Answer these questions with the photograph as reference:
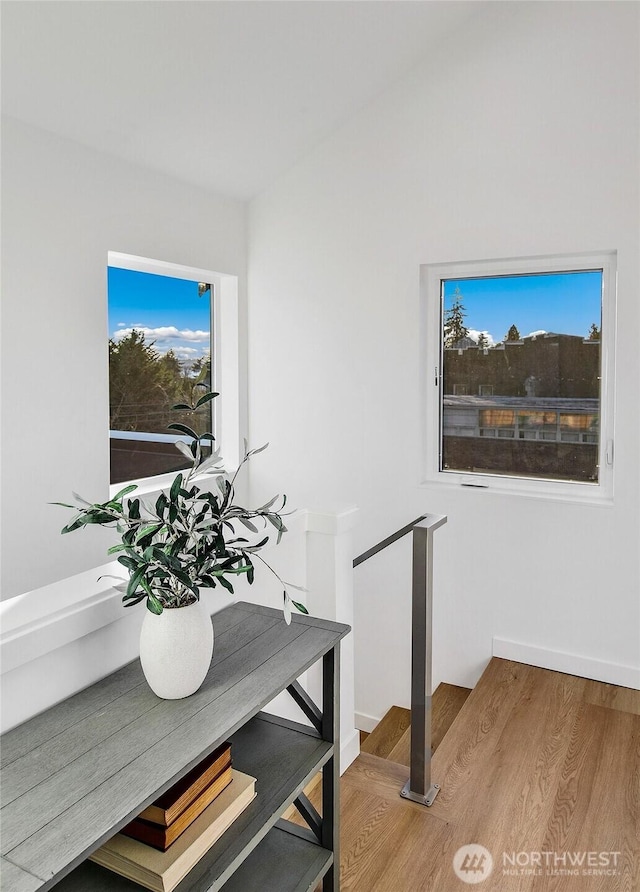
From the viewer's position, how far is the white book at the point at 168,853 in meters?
1.12

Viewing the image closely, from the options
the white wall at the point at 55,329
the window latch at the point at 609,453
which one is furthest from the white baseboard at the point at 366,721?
the window latch at the point at 609,453

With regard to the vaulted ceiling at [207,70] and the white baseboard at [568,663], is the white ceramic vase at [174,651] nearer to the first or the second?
the vaulted ceiling at [207,70]

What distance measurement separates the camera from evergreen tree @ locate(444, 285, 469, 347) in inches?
125

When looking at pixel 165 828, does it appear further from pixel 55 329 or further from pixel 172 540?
pixel 55 329

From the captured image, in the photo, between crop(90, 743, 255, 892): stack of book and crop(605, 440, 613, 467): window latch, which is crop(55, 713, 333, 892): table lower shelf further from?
crop(605, 440, 613, 467): window latch

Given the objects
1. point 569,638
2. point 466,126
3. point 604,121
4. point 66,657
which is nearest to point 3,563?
point 66,657

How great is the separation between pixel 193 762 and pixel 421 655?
113 cm

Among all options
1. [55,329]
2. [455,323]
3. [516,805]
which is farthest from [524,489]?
[55,329]

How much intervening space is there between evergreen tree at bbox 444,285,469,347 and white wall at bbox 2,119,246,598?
144cm

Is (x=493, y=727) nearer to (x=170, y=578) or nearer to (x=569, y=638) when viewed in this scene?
(x=569, y=638)

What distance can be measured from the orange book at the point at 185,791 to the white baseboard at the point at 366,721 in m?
2.23

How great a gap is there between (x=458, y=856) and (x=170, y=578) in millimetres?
1282

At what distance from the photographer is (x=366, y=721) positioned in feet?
11.2

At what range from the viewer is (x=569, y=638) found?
115 inches
